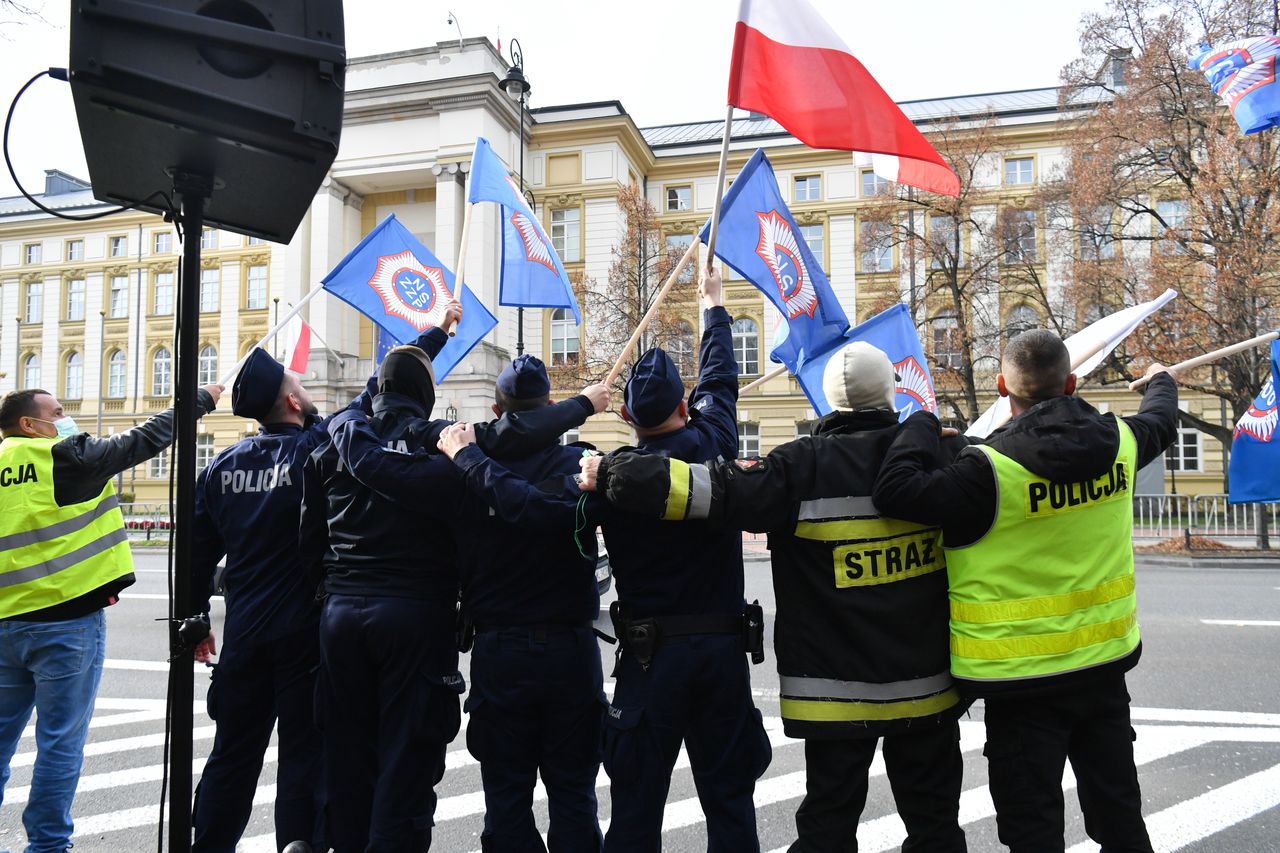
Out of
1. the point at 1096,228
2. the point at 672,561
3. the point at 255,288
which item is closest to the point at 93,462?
the point at 672,561

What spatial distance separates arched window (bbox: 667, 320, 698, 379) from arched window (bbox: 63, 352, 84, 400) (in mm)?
35681

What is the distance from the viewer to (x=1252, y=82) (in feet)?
21.5

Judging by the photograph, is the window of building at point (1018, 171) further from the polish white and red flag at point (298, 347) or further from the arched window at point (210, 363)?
the arched window at point (210, 363)

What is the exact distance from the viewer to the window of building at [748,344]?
40375 millimetres

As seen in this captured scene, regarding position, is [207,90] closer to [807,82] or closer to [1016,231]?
[807,82]

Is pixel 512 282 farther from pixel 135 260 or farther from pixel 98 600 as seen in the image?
pixel 135 260

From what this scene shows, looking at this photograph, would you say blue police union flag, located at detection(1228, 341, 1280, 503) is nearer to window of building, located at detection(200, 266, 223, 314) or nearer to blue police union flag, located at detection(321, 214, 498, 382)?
blue police union flag, located at detection(321, 214, 498, 382)

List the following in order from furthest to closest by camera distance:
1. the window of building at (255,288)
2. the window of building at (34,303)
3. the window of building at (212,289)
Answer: the window of building at (34,303) → the window of building at (212,289) → the window of building at (255,288)

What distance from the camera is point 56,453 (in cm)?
399

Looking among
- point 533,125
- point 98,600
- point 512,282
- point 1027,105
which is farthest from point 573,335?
point 98,600

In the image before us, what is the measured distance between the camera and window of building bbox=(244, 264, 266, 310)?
1769 inches

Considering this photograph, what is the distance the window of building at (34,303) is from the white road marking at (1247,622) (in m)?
57.2

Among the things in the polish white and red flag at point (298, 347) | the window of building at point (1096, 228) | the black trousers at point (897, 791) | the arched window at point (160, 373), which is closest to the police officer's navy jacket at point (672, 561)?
the black trousers at point (897, 791)

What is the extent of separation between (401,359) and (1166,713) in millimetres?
5657
